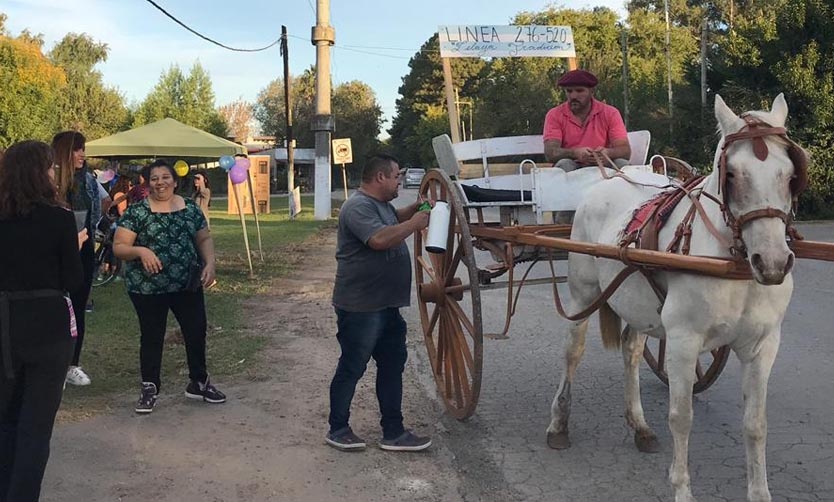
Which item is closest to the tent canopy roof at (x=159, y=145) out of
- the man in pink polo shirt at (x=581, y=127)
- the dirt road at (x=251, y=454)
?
the dirt road at (x=251, y=454)

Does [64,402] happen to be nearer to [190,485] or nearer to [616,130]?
[190,485]

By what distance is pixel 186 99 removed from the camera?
52062 mm

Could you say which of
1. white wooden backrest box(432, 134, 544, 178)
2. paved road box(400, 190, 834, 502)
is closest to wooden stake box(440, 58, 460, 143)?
white wooden backrest box(432, 134, 544, 178)

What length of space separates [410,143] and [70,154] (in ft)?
206

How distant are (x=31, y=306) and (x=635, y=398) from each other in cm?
360

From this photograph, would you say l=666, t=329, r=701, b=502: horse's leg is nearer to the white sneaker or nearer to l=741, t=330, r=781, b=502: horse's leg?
l=741, t=330, r=781, b=502: horse's leg

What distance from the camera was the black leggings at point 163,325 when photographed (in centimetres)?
530

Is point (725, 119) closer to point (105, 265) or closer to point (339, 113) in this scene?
point (105, 265)

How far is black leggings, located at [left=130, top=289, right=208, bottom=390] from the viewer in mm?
5297

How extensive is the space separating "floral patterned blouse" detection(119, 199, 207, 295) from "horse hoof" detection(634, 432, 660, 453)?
3.29 m

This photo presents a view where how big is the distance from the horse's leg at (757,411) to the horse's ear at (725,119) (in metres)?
Answer: 1.04

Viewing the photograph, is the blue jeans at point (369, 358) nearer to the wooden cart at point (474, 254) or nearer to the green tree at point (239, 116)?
the wooden cart at point (474, 254)

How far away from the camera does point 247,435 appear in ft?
16.1

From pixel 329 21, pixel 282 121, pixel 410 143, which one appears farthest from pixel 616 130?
pixel 282 121
